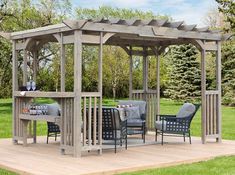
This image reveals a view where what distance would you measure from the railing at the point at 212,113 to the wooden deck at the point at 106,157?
277 mm

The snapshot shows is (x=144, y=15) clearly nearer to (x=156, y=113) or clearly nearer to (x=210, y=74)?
(x=210, y=74)

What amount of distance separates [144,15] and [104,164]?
29.1 m

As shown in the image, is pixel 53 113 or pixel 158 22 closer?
pixel 158 22

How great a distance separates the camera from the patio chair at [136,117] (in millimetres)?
10039

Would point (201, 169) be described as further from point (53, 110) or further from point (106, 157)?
point (53, 110)

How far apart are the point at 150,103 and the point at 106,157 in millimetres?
4021

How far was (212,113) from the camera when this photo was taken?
33.9ft

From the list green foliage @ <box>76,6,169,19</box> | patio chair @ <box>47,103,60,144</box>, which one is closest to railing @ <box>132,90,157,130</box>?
patio chair @ <box>47,103,60,144</box>

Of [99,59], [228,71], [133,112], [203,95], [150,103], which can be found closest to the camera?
[99,59]

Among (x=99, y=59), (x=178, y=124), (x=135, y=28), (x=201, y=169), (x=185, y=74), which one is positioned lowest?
(x=201, y=169)

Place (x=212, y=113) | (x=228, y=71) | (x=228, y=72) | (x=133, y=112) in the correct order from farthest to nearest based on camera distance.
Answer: (x=228, y=72) < (x=228, y=71) < (x=133, y=112) < (x=212, y=113)

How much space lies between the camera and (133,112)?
34.6ft

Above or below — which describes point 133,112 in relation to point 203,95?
below

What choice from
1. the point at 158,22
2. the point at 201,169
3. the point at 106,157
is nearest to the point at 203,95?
the point at 158,22
